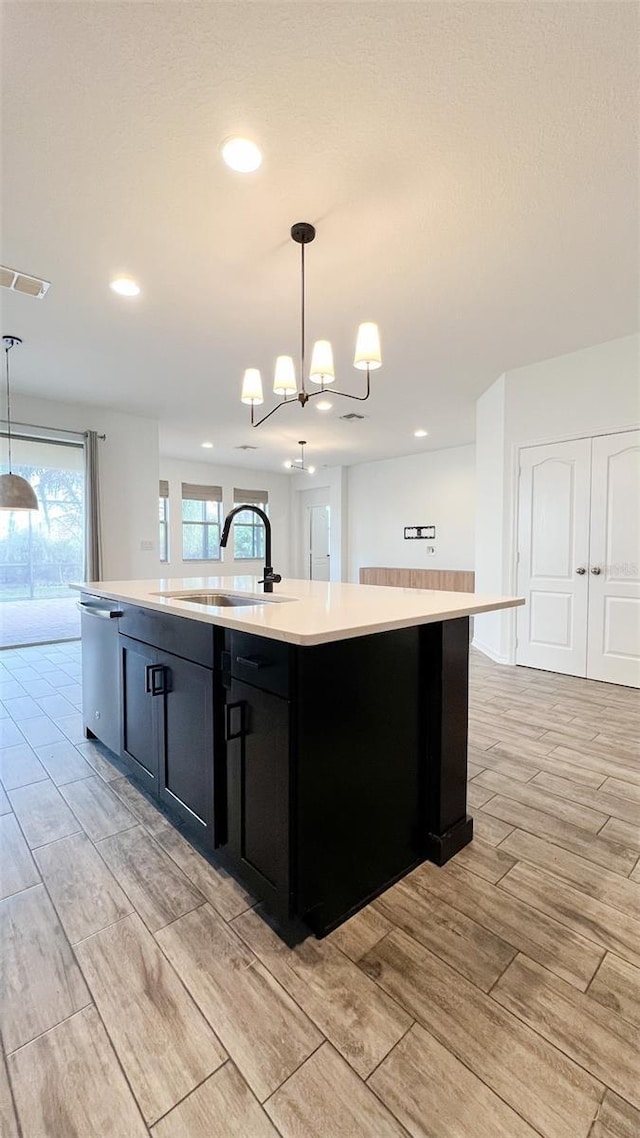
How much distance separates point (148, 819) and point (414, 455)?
736cm

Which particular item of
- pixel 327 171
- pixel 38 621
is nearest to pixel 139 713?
pixel 327 171

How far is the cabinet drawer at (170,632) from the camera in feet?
5.03

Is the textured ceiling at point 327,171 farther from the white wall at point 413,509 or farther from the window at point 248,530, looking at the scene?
the window at point 248,530

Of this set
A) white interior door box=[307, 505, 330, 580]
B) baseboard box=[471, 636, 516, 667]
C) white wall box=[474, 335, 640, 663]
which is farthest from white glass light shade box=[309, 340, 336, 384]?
white interior door box=[307, 505, 330, 580]

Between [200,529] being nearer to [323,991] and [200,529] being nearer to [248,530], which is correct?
[248,530]

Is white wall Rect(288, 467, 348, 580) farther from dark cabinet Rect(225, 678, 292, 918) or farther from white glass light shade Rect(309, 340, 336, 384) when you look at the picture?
dark cabinet Rect(225, 678, 292, 918)

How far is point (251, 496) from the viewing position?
984cm

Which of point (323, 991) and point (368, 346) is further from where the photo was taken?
point (368, 346)

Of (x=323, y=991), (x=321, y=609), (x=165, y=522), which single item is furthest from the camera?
(x=165, y=522)

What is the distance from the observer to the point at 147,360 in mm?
4012

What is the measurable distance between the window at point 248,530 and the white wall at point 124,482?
3.72 metres

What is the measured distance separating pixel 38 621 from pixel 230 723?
20.9 feet

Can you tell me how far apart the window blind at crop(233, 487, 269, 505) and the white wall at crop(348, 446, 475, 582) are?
1.99 m

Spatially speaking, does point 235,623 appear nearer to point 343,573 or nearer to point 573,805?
point 573,805
